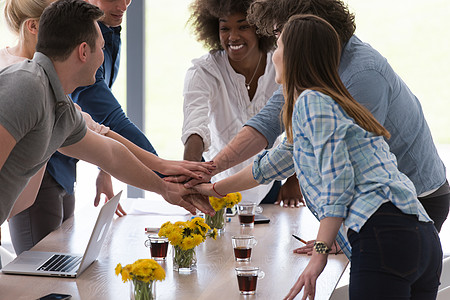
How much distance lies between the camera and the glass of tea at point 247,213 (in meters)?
A: 2.76

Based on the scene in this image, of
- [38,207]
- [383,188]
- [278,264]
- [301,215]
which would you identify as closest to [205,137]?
[301,215]

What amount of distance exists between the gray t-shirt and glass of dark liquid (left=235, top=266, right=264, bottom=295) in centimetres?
68

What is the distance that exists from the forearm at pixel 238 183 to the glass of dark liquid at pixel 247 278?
0.68 m

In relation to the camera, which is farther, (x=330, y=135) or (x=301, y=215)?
(x=301, y=215)

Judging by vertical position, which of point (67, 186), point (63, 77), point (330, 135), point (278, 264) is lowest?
point (278, 264)

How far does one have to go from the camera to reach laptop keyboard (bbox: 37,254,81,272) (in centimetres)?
214

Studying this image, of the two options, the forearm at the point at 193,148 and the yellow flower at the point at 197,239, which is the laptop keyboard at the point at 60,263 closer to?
the yellow flower at the point at 197,239

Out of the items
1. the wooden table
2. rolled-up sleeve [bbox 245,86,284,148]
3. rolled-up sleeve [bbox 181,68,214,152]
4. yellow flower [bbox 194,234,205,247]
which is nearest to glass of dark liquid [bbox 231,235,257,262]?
the wooden table

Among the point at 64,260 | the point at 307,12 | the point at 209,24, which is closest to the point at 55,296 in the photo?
the point at 64,260

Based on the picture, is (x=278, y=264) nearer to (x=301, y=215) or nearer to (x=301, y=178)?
(x=301, y=178)

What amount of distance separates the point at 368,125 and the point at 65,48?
0.95m

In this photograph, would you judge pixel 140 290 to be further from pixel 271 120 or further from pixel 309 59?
pixel 271 120

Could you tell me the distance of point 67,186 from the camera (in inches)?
116

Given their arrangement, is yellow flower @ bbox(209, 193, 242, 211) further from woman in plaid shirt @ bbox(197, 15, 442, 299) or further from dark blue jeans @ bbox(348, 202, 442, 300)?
dark blue jeans @ bbox(348, 202, 442, 300)
